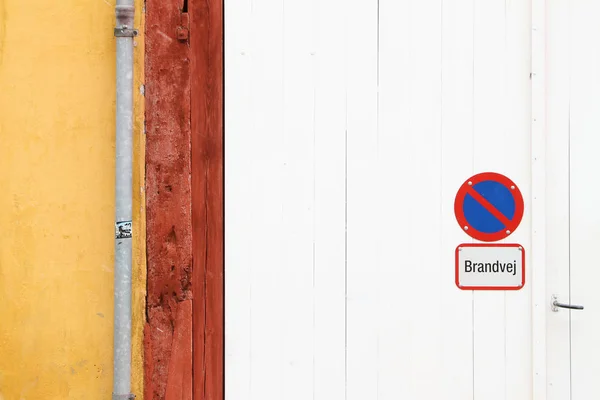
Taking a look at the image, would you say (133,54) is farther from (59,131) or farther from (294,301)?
(294,301)

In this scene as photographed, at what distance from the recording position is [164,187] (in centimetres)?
175

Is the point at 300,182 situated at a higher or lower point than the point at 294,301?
higher

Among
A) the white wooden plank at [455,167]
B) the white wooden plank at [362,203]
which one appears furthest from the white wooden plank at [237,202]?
the white wooden plank at [455,167]

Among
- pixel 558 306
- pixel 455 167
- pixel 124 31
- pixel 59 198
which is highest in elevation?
pixel 124 31

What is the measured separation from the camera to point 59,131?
1758 millimetres

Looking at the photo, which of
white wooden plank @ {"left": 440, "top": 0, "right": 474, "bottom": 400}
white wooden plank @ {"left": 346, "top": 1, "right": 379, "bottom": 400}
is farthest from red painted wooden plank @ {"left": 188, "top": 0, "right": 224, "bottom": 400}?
white wooden plank @ {"left": 440, "top": 0, "right": 474, "bottom": 400}

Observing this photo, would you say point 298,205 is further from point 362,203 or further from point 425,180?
Result: point 425,180

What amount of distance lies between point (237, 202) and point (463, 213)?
0.76 m

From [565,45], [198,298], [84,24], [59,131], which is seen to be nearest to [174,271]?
[198,298]

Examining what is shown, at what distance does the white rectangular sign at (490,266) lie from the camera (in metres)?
1.83

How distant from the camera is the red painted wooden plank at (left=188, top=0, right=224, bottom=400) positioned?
69.9 inches

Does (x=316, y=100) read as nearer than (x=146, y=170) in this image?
No

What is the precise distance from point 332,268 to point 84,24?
1131 mm

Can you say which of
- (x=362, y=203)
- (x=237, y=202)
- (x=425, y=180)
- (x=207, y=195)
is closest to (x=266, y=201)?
(x=237, y=202)
